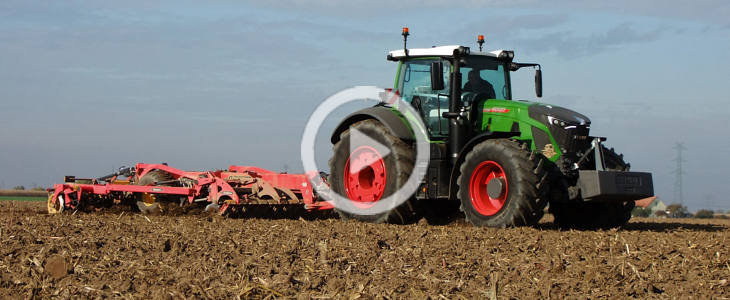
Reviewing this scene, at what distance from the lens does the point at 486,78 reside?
11.2 m

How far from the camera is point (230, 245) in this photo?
26.1 feet

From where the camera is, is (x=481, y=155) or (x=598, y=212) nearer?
(x=481, y=155)

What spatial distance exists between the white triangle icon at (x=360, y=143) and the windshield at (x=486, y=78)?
138cm

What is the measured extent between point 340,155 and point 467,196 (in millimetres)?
2327

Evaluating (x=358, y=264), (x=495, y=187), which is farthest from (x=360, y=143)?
(x=358, y=264)

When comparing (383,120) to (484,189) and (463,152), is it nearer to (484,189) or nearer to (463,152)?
(463,152)

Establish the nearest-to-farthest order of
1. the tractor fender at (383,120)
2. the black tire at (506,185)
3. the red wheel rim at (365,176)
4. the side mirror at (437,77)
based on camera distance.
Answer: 1. the black tire at (506,185)
2. the side mirror at (437,77)
3. the tractor fender at (383,120)
4. the red wheel rim at (365,176)

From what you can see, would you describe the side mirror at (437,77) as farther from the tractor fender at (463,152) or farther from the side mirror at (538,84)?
the side mirror at (538,84)

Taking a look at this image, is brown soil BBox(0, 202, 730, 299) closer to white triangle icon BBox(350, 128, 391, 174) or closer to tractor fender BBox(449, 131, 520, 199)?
tractor fender BBox(449, 131, 520, 199)

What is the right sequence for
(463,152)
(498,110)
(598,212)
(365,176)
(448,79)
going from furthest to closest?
1. (365,176)
2. (598,212)
3. (448,79)
4. (498,110)
5. (463,152)

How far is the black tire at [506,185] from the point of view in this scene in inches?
370

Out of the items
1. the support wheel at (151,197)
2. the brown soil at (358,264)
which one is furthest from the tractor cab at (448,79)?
the support wheel at (151,197)

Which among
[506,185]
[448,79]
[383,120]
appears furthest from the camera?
[383,120]

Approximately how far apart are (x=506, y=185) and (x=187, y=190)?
17.8 feet
